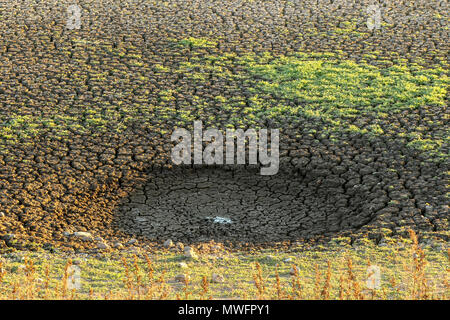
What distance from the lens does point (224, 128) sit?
905cm

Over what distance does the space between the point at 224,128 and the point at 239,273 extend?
3.07m

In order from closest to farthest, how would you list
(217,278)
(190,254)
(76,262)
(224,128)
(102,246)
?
(217,278) < (76,262) < (190,254) < (102,246) < (224,128)

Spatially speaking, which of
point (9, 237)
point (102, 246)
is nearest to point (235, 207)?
point (102, 246)

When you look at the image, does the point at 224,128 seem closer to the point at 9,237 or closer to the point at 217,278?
the point at 9,237

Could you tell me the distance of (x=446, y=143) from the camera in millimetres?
8523

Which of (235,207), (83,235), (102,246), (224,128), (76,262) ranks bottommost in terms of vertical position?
(76,262)

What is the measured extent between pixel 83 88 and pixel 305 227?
4087 mm

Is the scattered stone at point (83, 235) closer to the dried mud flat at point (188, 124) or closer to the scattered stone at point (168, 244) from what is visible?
the dried mud flat at point (188, 124)

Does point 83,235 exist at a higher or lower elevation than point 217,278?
higher

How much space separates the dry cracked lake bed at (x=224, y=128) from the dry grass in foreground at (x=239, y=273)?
39 mm

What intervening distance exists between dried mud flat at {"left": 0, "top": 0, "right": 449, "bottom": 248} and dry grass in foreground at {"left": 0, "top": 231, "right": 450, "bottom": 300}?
1.54 feet

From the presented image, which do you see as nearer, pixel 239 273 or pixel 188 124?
pixel 239 273

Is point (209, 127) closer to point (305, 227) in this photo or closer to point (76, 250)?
point (305, 227)

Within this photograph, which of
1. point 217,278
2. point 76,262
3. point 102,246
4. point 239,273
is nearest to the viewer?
point 217,278
